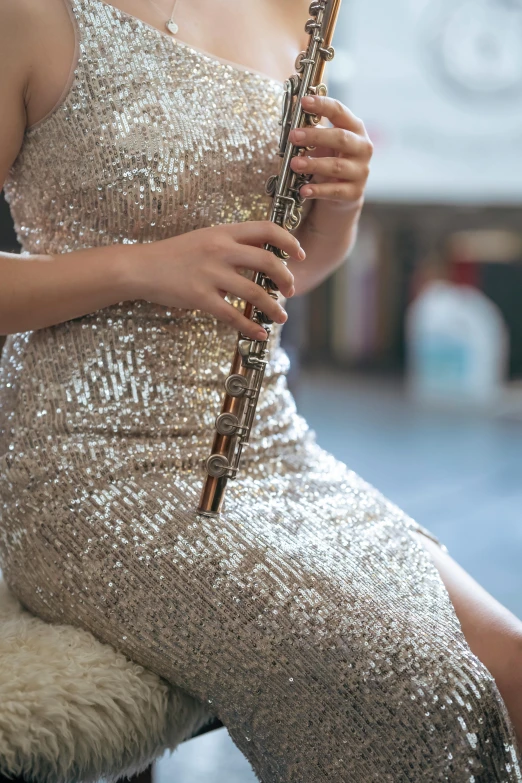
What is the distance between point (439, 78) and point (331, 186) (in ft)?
10.8

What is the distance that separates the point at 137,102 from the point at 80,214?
13 centimetres

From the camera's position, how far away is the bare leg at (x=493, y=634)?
729mm

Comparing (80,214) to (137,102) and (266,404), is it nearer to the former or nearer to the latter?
(137,102)

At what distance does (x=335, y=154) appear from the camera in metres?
0.94

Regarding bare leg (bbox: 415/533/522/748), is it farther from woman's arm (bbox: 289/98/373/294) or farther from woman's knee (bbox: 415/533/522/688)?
woman's arm (bbox: 289/98/373/294)

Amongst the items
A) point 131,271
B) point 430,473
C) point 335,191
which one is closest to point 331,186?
point 335,191

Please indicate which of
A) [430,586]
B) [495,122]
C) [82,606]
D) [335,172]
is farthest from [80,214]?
[495,122]

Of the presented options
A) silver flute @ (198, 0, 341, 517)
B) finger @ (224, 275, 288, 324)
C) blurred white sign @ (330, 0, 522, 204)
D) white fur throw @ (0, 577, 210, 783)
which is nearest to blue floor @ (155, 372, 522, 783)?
white fur throw @ (0, 577, 210, 783)

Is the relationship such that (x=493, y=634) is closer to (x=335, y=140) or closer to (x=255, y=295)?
(x=255, y=295)

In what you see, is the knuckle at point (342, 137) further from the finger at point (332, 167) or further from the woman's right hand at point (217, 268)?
the woman's right hand at point (217, 268)

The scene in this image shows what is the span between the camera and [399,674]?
689mm

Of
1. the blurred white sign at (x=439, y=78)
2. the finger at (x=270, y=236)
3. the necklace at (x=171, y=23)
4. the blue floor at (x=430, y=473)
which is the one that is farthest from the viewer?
the blurred white sign at (x=439, y=78)

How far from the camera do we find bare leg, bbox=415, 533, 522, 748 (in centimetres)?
73

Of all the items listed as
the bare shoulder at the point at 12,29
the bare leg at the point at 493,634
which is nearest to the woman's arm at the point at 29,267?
the bare shoulder at the point at 12,29
